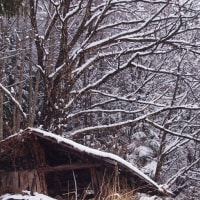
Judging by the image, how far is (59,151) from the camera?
35.1 ft

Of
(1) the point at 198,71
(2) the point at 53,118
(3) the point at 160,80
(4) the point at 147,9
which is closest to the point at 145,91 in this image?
(3) the point at 160,80

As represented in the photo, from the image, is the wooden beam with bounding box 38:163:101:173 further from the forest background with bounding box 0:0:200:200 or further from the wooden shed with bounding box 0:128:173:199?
the forest background with bounding box 0:0:200:200

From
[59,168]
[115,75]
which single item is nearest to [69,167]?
[59,168]

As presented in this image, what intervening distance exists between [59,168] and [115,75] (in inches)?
412

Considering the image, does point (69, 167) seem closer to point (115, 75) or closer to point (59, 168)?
point (59, 168)

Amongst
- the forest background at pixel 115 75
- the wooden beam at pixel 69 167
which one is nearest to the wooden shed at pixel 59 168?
the wooden beam at pixel 69 167

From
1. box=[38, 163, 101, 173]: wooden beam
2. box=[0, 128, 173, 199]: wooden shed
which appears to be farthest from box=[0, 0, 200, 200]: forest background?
box=[38, 163, 101, 173]: wooden beam

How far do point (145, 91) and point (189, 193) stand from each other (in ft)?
13.6

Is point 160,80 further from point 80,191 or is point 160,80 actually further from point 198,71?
point 80,191

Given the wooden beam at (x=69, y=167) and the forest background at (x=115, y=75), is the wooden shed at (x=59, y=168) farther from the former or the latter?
the forest background at (x=115, y=75)

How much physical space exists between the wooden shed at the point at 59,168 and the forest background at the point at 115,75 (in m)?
3.99

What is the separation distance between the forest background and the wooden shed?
3.99 m

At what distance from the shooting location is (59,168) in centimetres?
989

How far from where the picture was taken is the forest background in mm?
15898
